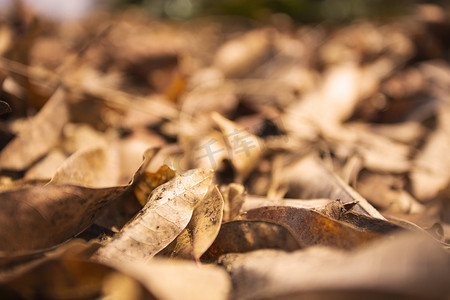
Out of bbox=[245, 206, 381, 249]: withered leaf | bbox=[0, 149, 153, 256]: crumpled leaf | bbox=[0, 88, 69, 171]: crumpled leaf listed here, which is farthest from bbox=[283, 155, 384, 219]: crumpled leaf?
bbox=[0, 88, 69, 171]: crumpled leaf

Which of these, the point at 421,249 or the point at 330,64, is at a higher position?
the point at 421,249

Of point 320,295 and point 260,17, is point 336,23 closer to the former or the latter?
point 260,17

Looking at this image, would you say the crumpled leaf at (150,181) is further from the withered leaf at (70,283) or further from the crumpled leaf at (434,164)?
the crumpled leaf at (434,164)

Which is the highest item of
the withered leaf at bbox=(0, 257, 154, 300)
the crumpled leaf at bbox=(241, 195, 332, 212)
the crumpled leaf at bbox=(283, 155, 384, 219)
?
the withered leaf at bbox=(0, 257, 154, 300)

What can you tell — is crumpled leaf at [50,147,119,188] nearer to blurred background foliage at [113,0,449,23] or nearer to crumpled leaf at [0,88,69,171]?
crumpled leaf at [0,88,69,171]

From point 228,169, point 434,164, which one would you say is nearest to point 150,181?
point 228,169

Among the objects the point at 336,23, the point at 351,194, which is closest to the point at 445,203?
the point at 351,194
